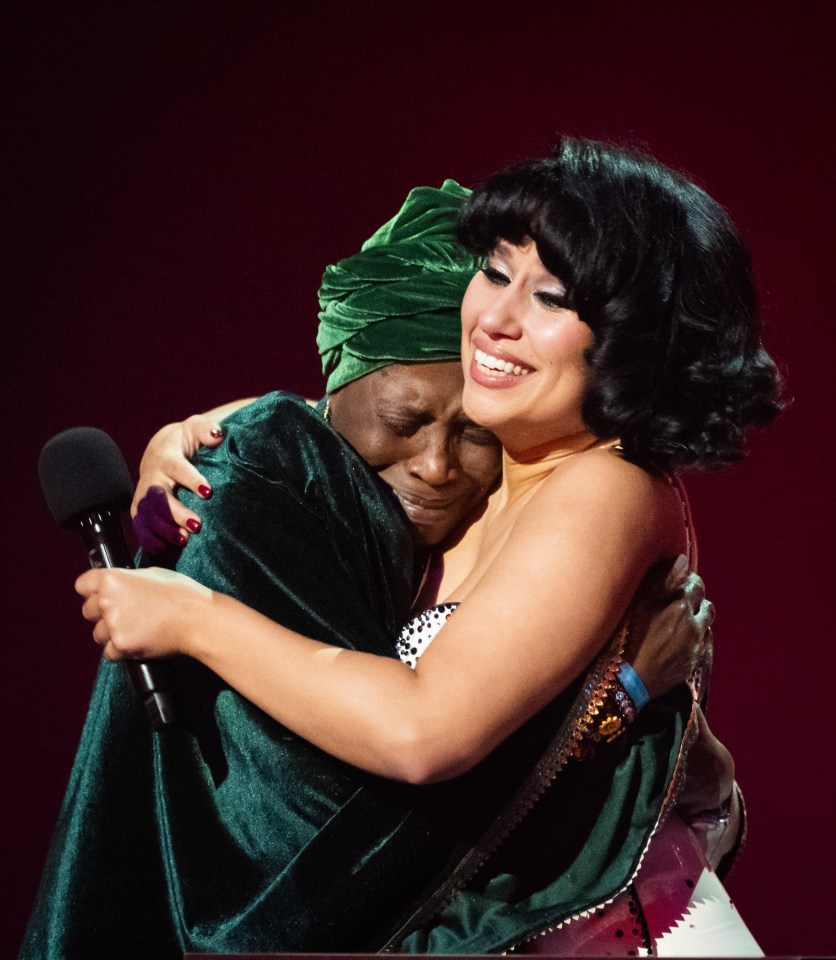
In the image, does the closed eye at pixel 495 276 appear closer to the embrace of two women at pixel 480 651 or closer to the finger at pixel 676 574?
the embrace of two women at pixel 480 651

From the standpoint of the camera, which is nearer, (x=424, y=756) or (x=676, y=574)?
(x=424, y=756)

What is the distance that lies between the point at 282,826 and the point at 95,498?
0.42 meters

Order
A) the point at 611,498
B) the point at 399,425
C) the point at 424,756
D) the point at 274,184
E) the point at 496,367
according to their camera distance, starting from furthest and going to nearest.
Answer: the point at 274,184 < the point at 399,425 < the point at 496,367 < the point at 611,498 < the point at 424,756

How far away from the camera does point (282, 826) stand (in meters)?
1.50

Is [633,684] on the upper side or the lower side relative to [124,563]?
lower

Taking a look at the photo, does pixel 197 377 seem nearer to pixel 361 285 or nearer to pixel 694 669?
pixel 361 285

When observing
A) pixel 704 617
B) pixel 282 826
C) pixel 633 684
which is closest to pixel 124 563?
pixel 282 826

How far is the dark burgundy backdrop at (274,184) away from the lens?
2369 mm

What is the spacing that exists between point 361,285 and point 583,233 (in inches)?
13.7

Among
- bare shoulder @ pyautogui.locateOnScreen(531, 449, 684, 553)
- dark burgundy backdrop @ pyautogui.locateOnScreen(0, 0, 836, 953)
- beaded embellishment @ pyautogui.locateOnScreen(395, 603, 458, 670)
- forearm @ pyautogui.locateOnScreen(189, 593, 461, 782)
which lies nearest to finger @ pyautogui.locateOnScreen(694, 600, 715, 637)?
bare shoulder @ pyautogui.locateOnScreen(531, 449, 684, 553)

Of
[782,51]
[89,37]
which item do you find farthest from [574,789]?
[89,37]

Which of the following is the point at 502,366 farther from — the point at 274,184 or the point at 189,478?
the point at 274,184

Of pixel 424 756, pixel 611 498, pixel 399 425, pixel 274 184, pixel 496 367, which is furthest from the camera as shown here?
pixel 274 184

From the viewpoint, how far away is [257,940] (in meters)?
1.46
